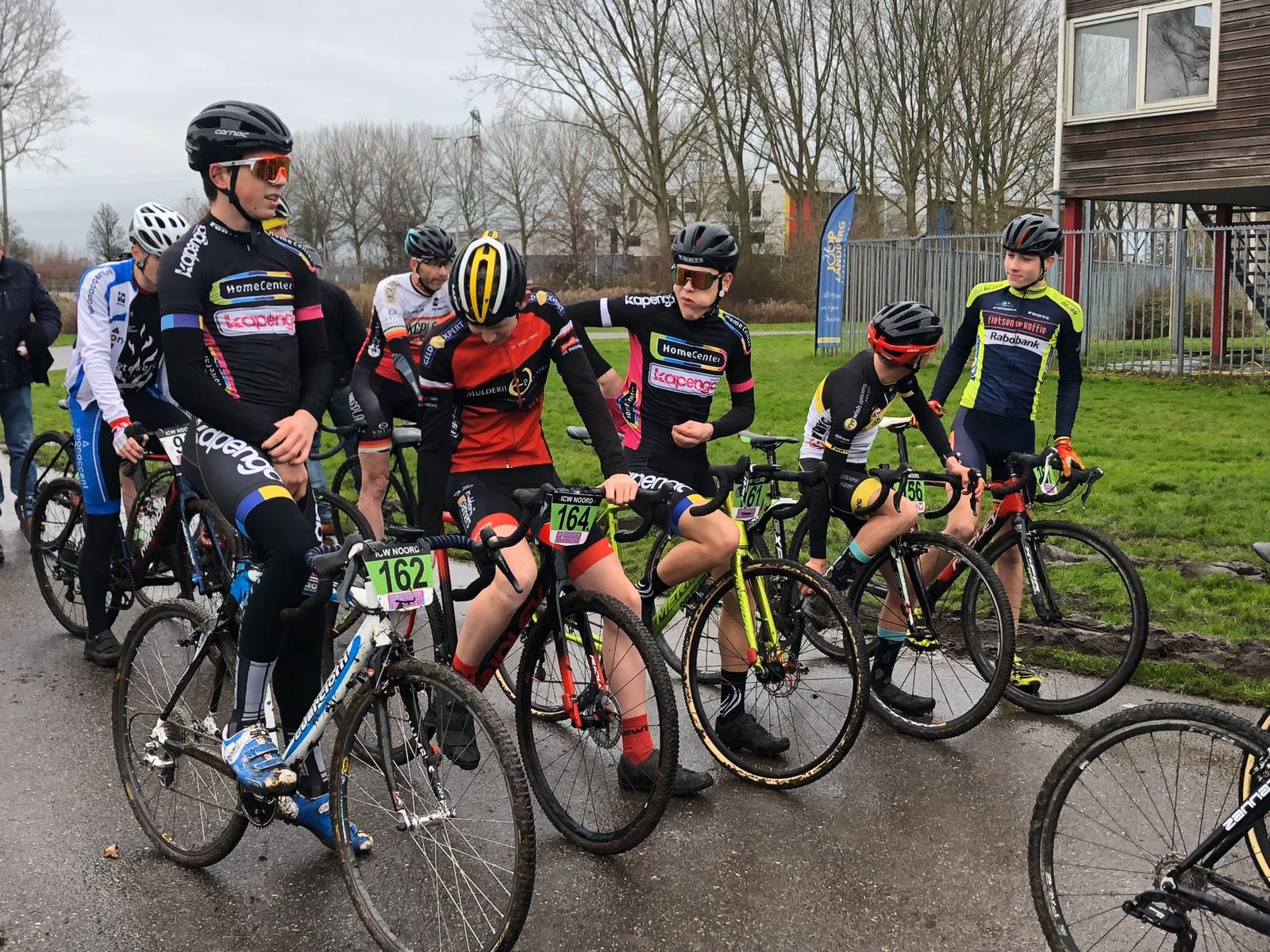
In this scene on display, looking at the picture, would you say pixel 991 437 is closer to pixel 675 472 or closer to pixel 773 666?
pixel 675 472

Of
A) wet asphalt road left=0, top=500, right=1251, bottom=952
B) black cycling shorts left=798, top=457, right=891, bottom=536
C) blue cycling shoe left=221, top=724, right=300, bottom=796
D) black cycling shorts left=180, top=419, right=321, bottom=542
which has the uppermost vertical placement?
black cycling shorts left=180, top=419, right=321, bottom=542

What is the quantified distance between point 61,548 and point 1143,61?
66.7 feet

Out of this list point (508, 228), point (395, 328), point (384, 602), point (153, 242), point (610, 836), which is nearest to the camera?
point (384, 602)

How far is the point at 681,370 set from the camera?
5309mm

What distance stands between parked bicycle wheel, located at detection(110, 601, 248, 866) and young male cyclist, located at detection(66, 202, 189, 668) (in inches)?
65.4

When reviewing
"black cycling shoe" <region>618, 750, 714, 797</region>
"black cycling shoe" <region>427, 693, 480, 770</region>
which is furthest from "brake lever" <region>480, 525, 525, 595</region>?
"black cycling shoe" <region>618, 750, 714, 797</region>

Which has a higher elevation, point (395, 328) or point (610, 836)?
point (395, 328)

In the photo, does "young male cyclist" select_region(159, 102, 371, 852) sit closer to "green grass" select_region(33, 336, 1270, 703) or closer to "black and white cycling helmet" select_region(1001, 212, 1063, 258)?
"black and white cycling helmet" select_region(1001, 212, 1063, 258)

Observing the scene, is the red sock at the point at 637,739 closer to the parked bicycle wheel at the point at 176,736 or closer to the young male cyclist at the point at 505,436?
the young male cyclist at the point at 505,436

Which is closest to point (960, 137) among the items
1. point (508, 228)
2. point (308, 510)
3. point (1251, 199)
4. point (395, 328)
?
point (1251, 199)

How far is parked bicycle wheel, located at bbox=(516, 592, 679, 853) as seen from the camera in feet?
12.7

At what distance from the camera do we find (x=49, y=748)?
5.07m

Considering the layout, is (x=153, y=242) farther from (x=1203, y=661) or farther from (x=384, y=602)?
(x=1203, y=661)

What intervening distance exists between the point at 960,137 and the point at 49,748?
37.7 m
